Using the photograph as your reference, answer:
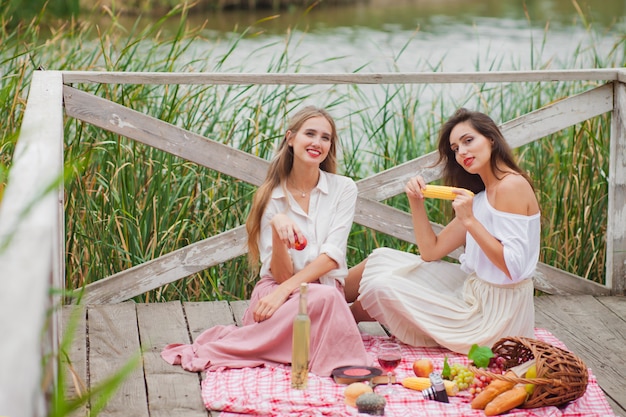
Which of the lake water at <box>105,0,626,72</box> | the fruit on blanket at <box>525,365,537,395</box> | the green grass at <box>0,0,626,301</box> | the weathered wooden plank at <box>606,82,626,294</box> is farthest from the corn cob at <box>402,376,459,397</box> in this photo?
the lake water at <box>105,0,626,72</box>

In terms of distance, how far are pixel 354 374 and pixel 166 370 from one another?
66 cm

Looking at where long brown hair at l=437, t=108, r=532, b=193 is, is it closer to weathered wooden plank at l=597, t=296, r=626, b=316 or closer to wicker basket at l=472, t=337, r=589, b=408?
wicker basket at l=472, t=337, r=589, b=408

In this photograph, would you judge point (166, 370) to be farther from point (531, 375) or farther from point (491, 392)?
point (531, 375)

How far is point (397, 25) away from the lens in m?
12.4

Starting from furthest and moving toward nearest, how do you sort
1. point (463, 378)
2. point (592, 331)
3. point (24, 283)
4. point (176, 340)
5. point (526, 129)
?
1. point (526, 129)
2. point (592, 331)
3. point (176, 340)
4. point (463, 378)
5. point (24, 283)

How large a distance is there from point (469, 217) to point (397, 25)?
30.6 feet

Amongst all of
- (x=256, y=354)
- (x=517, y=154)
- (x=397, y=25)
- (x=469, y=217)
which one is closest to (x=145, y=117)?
(x=256, y=354)

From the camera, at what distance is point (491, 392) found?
2977 millimetres

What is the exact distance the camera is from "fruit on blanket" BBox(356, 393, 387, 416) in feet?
9.54

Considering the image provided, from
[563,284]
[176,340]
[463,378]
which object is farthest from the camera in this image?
[563,284]

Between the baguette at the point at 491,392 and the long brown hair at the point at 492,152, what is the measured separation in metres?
0.85

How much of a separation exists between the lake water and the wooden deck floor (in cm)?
461

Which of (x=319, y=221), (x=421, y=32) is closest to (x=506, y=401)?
(x=319, y=221)

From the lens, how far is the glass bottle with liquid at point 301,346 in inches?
119
